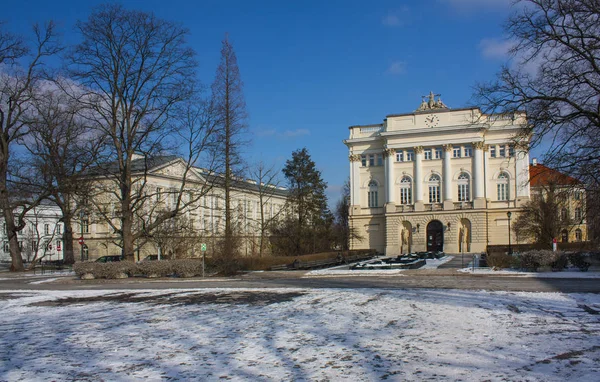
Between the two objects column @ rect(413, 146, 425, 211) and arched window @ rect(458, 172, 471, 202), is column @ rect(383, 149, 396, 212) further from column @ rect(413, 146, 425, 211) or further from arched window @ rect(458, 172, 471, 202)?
arched window @ rect(458, 172, 471, 202)

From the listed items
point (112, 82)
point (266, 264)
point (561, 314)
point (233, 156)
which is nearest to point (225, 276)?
point (266, 264)

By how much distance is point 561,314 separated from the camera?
450 inches

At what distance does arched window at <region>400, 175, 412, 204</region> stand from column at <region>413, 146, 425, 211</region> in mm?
1259

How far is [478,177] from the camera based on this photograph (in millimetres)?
62094

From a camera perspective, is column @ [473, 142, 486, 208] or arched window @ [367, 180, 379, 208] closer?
column @ [473, 142, 486, 208]

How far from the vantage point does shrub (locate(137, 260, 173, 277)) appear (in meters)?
29.2

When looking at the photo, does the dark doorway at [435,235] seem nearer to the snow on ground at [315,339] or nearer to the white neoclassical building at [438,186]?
the white neoclassical building at [438,186]

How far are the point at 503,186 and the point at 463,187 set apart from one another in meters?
4.67

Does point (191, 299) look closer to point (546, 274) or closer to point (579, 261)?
point (546, 274)

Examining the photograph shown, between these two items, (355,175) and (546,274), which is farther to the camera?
(355,175)

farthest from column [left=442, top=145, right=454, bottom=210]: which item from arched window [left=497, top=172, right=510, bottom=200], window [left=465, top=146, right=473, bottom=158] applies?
arched window [left=497, top=172, right=510, bottom=200]

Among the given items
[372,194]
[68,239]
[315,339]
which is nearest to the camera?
[315,339]

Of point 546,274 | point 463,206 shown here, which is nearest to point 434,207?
point 463,206

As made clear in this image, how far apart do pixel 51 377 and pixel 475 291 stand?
1290 cm
